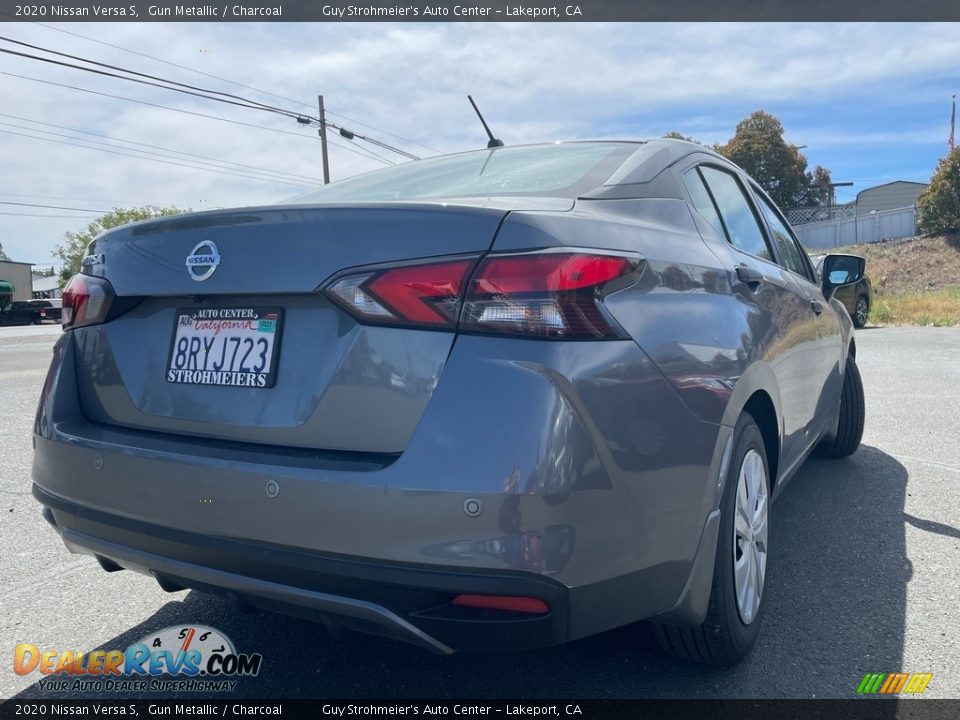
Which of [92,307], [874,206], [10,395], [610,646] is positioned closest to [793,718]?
[610,646]

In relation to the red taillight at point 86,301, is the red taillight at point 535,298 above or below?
below

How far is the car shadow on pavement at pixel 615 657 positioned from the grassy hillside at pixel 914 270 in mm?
21152

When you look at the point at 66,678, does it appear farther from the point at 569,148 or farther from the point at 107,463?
the point at 569,148

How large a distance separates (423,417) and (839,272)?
138 inches

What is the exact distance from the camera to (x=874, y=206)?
65.7 m

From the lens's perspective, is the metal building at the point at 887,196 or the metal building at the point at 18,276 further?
the metal building at the point at 887,196

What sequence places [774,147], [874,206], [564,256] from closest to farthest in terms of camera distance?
[564,256]
[774,147]
[874,206]

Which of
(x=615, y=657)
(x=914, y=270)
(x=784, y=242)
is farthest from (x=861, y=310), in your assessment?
(x=615, y=657)

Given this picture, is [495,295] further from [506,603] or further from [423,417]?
[506,603]

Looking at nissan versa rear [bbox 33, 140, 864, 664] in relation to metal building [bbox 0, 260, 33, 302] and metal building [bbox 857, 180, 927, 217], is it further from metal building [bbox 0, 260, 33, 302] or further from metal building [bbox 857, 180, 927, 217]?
metal building [bbox 857, 180, 927, 217]

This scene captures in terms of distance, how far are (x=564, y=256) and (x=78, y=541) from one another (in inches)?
62.5

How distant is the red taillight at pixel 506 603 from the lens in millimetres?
1781

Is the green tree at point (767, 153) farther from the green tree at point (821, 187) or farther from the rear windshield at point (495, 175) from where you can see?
the rear windshield at point (495, 175)

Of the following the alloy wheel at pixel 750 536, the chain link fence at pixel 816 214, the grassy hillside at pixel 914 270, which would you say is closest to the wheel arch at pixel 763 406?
the alloy wheel at pixel 750 536
